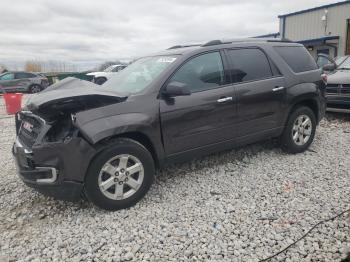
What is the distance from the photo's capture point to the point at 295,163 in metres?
4.76

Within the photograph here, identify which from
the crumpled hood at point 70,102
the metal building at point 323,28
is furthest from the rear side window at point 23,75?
the crumpled hood at point 70,102

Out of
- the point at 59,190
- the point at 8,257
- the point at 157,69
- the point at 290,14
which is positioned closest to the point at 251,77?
the point at 157,69

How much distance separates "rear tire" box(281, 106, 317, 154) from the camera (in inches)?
195

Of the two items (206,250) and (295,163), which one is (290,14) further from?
(206,250)

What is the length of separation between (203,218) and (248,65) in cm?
226

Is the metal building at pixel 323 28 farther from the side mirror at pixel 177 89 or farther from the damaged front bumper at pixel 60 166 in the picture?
the damaged front bumper at pixel 60 166

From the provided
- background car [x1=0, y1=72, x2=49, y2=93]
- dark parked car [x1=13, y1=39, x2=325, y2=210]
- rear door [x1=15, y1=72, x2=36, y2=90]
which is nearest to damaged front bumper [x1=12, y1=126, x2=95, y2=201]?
dark parked car [x1=13, y1=39, x2=325, y2=210]

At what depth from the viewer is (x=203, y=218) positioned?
338 centimetres

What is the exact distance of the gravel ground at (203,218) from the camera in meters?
2.87

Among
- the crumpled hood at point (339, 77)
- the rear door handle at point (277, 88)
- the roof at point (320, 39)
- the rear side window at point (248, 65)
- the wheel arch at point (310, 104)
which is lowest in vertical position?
the wheel arch at point (310, 104)

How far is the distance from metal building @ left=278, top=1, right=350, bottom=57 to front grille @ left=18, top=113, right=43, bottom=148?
20.1 m

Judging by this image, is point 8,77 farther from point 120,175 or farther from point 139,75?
point 120,175

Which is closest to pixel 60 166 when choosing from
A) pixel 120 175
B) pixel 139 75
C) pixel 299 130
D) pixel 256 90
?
pixel 120 175

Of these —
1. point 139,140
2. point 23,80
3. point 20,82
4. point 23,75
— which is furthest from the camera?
point 23,75
